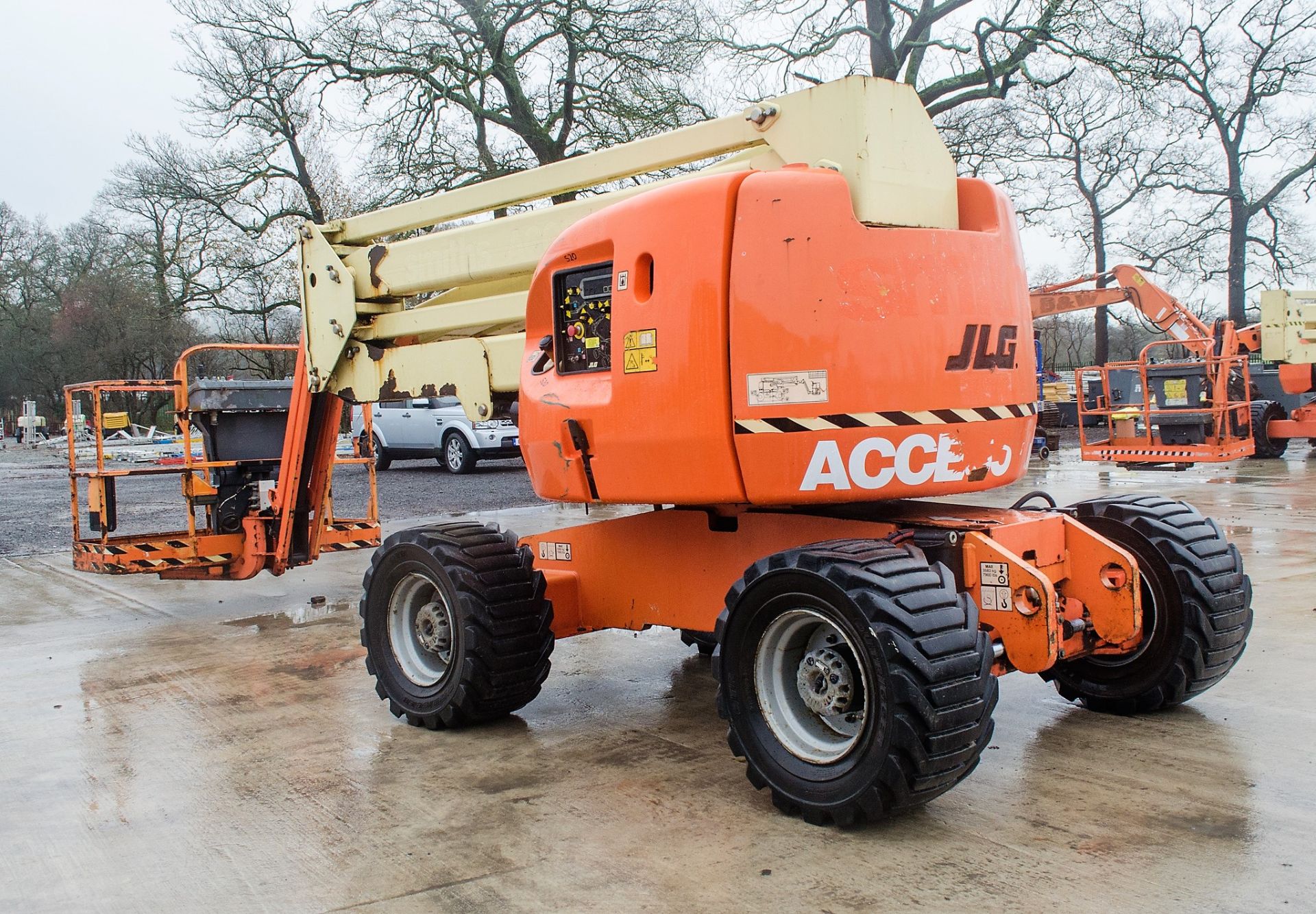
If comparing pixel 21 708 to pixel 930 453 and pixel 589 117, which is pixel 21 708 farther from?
pixel 589 117

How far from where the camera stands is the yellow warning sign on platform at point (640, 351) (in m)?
4.68

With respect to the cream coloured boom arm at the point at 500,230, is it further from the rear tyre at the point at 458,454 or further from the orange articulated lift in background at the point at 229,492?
the rear tyre at the point at 458,454

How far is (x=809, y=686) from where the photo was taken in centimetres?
427

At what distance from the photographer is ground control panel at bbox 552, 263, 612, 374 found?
16.5 ft

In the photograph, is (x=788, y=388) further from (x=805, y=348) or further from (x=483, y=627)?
(x=483, y=627)

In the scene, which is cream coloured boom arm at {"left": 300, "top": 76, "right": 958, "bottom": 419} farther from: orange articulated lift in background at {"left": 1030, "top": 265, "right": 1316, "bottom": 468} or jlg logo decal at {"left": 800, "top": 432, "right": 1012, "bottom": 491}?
orange articulated lift in background at {"left": 1030, "top": 265, "right": 1316, "bottom": 468}

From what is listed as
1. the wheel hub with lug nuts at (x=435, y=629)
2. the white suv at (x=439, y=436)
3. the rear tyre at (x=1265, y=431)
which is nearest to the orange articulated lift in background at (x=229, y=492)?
the wheel hub with lug nuts at (x=435, y=629)

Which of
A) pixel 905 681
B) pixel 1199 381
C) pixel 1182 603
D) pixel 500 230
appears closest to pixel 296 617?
pixel 500 230

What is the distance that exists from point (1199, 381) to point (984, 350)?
49.5ft

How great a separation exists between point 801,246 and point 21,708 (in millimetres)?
4852

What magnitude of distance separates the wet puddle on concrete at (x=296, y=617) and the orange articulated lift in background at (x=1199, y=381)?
12664mm

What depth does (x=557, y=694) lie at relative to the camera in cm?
616

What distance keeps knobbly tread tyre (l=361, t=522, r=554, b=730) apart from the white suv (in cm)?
1533

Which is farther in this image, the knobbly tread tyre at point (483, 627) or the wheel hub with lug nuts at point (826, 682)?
the knobbly tread tyre at point (483, 627)
